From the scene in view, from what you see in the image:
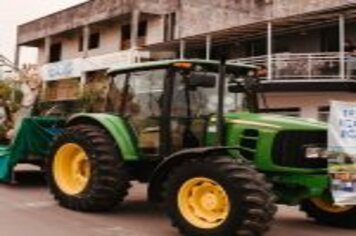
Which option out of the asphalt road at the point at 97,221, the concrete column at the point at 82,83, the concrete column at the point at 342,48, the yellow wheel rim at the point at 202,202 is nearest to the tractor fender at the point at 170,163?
the yellow wheel rim at the point at 202,202

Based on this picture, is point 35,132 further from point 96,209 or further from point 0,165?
point 96,209

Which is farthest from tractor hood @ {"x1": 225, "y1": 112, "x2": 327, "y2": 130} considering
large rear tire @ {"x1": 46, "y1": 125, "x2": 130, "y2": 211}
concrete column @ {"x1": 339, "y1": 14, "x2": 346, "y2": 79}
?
concrete column @ {"x1": 339, "y1": 14, "x2": 346, "y2": 79}

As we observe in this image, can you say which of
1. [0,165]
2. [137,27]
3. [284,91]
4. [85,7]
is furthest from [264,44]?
[0,165]

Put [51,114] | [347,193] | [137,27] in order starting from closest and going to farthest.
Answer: [347,193] → [51,114] → [137,27]

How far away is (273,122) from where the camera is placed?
9.05 metres

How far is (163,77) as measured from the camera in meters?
9.82

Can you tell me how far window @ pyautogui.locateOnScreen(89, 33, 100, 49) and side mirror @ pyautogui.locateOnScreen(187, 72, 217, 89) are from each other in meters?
32.5

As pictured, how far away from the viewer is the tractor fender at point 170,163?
8.52 m

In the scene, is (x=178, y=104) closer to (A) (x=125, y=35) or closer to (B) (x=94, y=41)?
(A) (x=125, y=35)

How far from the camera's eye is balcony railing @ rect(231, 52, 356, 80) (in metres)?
24.5

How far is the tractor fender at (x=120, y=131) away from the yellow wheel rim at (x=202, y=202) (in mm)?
1517

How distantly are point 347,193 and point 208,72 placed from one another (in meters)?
2.36

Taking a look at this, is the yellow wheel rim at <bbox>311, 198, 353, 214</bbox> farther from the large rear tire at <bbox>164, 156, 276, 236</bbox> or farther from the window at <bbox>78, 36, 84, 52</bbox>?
the window at <bbox>78, 36, 84, 52</bbox>

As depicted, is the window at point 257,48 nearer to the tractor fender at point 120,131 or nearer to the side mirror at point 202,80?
the tractor fender at point 120,131
